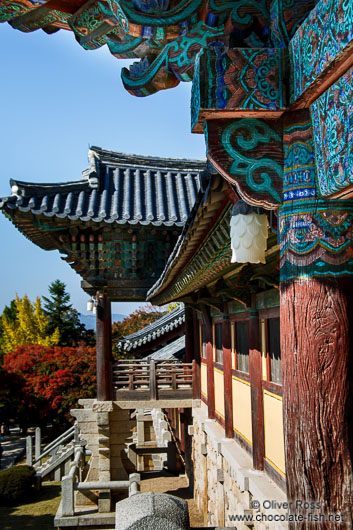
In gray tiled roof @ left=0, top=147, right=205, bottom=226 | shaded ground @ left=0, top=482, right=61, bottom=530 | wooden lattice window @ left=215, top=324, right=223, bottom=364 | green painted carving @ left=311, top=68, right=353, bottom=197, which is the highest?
gray tiled roof @ left=0, top=147, right=205, bottom=226

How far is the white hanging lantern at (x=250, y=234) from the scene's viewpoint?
260cm

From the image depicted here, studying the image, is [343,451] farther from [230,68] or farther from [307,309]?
[230,68]

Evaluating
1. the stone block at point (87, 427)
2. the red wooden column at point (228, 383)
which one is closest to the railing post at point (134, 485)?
the red wooden column at point (228, 383)

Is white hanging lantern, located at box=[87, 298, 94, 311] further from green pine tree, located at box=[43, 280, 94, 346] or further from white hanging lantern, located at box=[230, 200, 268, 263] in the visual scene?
green pine tree, located at box=[43, 280, 94, 346]

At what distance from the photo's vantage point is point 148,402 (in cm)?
1259

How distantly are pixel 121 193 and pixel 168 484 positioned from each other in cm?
890

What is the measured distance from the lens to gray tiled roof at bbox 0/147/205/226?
10906mm

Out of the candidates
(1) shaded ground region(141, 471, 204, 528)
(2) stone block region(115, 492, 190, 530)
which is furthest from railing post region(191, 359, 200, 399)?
(2) stone block region(115, 492, 190, 530)

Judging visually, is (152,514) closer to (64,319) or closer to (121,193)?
(121,193)

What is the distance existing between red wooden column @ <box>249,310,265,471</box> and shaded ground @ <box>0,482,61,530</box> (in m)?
9.13

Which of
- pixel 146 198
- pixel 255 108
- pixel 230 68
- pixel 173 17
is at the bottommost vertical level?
pixel 255 108

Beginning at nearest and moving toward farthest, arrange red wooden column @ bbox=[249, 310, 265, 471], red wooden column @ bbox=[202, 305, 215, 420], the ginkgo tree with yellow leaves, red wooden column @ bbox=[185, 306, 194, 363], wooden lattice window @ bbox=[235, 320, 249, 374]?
1. red wooden column @ bbox=[249, 310, 265, 471]
2. wooden lattice window @ bbox=[235, 320, 249, 374]
3. red wooden column @ bbox=[202, 305, 215, 420]
4. red wooden column @ bbox=[185, 306, 194, 363]
5. the ginkgo tree with yellow leaves

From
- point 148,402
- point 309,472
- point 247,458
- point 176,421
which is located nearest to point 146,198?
point 148,402

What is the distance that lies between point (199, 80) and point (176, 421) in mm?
18850
